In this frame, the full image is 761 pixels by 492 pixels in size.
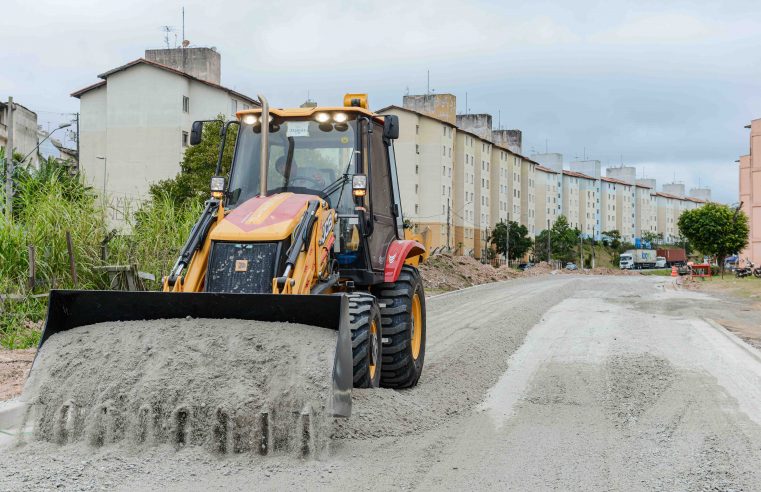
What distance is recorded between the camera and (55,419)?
6.04 meters

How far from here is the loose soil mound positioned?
579 cm

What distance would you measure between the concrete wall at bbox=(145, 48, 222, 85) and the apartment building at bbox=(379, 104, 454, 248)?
21.7 meters

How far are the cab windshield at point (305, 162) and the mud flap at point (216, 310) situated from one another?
1919 mm

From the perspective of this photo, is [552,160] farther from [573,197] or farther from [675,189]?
[675,189]

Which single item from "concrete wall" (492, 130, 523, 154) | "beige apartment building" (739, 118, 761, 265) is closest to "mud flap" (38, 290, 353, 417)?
"beige apartment building" (739, 118, 761, 265)

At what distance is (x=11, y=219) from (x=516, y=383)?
843cm

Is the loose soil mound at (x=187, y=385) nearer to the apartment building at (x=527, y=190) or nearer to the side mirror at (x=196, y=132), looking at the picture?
the side mirror at (x=196, y=132)

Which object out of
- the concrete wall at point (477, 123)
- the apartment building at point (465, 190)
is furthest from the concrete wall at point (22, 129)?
the concrete wall at point (477, 123)

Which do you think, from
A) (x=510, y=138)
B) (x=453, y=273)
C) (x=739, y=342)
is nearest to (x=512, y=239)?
(x=510, y=138)

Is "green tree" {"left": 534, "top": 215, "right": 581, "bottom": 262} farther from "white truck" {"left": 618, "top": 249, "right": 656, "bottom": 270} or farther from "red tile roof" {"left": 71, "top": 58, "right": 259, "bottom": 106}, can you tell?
"red tile roof" {"left": 71, "top": 58, "right": 259, "bottom": 106}

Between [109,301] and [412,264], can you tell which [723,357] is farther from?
[109,301]

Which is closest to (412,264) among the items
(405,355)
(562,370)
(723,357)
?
(405,355)

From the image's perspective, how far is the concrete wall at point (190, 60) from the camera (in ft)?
195

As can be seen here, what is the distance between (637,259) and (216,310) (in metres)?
103
